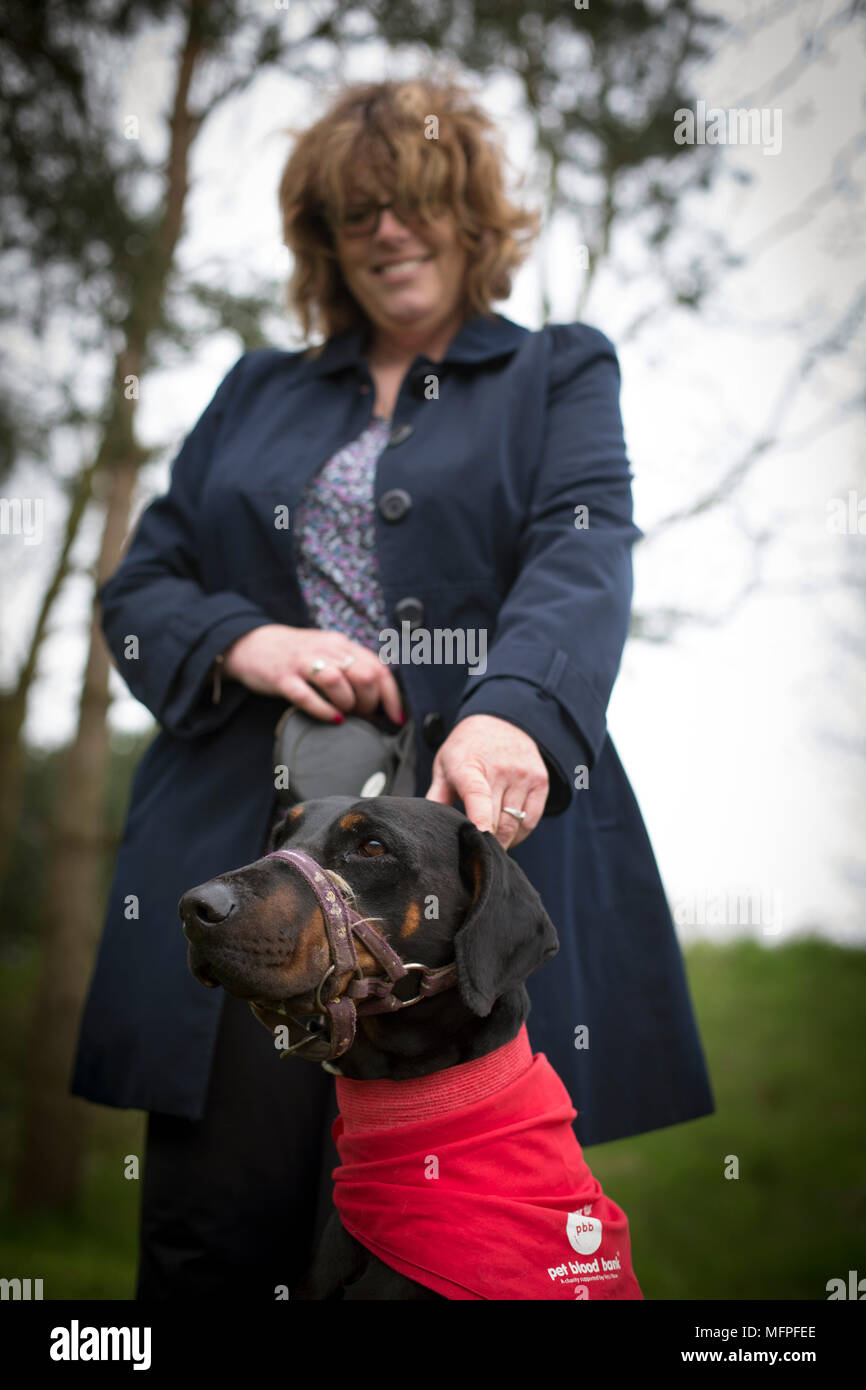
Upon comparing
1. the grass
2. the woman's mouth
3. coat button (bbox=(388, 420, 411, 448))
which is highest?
the woman's mouth

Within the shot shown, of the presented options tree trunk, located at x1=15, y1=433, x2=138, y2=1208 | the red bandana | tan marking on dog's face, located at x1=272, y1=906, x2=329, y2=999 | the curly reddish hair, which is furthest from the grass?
the curly reddish hair

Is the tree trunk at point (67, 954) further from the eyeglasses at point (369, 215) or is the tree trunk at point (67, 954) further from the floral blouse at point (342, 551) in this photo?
the floral blouse at point (342, 551)

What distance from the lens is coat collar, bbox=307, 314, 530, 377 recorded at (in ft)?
8.30

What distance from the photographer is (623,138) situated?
21.6 feet

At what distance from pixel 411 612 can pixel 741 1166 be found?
7.32 meters

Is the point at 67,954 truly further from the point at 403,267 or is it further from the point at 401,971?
the point at 401,971

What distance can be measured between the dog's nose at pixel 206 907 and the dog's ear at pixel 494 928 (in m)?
0.42

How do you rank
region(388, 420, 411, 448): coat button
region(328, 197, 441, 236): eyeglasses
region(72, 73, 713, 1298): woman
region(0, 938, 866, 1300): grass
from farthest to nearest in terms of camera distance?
region(0, 938, 866, 1300): grass, region(328, 197, 441, 236): eyeglasses, region(388, 420, 411, 448): coat button, region(72, 73, 713, 1298): woman

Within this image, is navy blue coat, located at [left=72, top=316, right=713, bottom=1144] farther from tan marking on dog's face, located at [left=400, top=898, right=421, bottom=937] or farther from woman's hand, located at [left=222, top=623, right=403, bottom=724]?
tan marking on dog's face, located at [left=400, top=898, right=421, bottom=937]

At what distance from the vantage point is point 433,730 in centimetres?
221

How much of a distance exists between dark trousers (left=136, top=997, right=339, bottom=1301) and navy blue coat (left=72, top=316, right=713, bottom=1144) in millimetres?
86

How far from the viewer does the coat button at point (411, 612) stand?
2.24m

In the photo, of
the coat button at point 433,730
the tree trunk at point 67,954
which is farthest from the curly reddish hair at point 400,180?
the tree trunk at point 67,954
